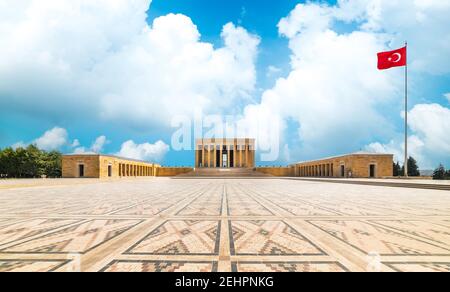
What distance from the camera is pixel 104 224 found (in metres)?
4.72

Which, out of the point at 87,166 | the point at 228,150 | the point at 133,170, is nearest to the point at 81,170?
the point at 87,166

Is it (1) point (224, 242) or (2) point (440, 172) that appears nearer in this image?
(1) point (224, 242)

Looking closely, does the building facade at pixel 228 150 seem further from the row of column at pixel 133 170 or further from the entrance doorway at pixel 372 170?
the entrance doorway at pixel 372 170

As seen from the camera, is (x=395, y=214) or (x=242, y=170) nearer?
(x=395, y=214)

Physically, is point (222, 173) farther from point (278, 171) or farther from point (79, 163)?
point (79, 163)

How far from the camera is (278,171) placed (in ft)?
178

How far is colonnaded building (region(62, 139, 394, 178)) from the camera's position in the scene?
3306cm

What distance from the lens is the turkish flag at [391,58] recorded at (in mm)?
24172

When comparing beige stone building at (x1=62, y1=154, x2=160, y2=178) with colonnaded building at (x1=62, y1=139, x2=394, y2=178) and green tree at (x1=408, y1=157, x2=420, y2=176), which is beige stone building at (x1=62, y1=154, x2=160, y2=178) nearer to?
colonnaded building at (x1=62, y1=139, x2=394, y2=178)

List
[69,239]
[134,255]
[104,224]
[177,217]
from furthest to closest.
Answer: [177,217] → [104,224] → [69,239] → [134,255]

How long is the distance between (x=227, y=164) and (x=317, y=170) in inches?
835

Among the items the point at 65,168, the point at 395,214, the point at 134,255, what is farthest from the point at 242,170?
the point at 134,255

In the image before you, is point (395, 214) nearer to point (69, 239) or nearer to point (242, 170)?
point (69, 239)
